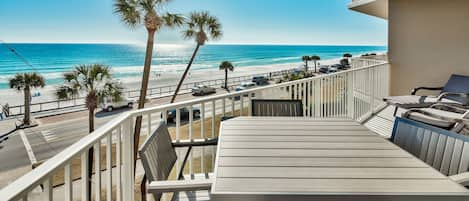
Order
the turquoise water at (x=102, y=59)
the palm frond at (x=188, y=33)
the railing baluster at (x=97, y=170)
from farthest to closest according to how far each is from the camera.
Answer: the turquoise water at (x=102, y=59) → the palm frond at (x=188, y=33) → the railing baluster at (x=97, y=170)

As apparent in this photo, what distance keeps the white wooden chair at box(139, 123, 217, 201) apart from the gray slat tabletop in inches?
7.7

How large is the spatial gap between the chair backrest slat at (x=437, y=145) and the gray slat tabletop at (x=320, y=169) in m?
0.29

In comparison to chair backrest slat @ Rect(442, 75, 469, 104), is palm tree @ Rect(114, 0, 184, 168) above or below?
above

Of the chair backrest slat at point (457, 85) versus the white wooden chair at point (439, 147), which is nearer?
the white wooden chair at point (439, 147)

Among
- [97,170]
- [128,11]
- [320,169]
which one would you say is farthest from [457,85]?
[128,11]

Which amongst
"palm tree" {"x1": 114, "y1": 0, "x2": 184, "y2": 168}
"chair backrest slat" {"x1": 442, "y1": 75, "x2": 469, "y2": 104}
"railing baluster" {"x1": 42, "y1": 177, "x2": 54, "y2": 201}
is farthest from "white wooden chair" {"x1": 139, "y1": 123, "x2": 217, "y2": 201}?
"palm tree" {"x1": 114, "y1": 0, "x2": 184, "y2": 168}

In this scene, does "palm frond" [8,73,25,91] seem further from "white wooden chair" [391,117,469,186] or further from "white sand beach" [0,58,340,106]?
"white wooden chair" [391,117,469,186]

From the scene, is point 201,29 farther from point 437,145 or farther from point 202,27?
point 437,145

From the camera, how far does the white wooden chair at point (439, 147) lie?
178 centimetres

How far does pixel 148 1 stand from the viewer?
1082 cm

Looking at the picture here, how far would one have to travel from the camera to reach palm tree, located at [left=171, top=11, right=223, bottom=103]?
47.5 ft

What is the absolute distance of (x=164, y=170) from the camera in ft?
6.56

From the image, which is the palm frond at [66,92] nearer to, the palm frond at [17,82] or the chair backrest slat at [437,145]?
the palm frond at [17,82]

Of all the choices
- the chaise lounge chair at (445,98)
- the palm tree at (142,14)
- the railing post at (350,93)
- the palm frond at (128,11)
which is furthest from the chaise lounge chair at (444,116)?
the palm frond at (128,11)
